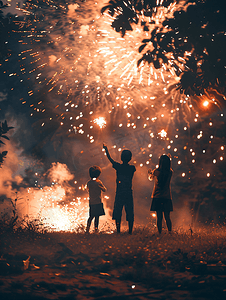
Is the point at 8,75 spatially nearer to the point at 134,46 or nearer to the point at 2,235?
the point at 134,46

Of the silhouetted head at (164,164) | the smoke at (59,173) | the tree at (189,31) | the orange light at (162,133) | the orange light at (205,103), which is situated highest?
the orange light at (205,103)

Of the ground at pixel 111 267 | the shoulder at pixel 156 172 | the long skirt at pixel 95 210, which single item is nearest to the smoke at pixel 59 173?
the long skirt at pixel 95 210

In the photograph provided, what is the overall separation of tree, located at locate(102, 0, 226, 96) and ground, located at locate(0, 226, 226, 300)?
3.16m

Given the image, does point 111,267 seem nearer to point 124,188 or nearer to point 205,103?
point 124,188

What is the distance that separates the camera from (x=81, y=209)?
14750 millimetres

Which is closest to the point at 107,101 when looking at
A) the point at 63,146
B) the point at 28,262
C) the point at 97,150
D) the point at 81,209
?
the point at 97,150

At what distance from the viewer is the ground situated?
345 centimetres

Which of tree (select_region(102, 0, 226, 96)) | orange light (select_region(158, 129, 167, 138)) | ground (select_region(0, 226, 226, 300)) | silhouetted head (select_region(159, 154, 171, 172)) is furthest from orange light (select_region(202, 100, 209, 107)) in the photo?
ground (select_region(0, 226, 226, 300))

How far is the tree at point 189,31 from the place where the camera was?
4.71 meters

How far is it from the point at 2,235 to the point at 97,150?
9693 mm

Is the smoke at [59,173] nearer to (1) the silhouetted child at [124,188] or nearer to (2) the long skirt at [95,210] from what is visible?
(2) the long skirt at [95,210]

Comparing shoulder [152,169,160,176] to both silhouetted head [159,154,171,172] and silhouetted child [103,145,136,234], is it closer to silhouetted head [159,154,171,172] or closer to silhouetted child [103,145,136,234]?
silhouetted head [159,154,171,172]

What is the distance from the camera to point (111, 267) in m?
4.32

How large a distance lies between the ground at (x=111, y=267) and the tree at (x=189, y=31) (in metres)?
3.16
